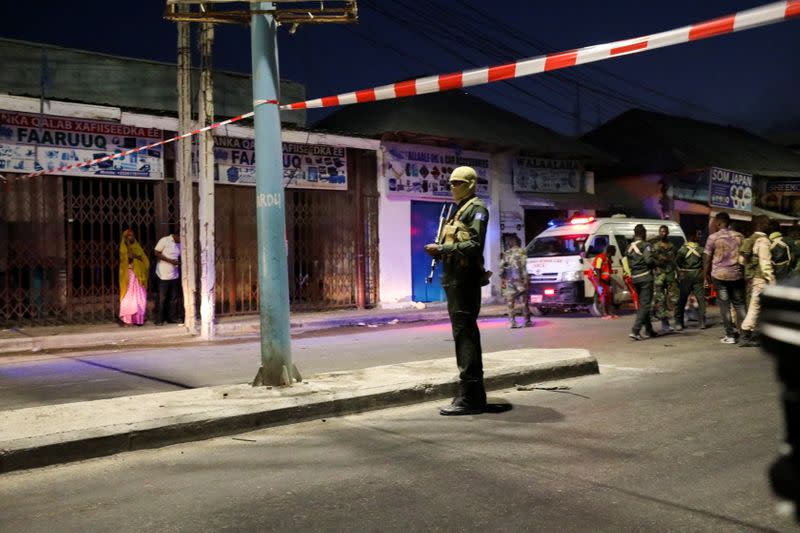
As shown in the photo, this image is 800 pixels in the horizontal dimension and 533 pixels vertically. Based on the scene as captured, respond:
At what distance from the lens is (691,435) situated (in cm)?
466


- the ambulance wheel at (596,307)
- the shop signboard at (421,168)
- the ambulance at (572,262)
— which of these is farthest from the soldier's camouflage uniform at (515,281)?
the shop signboard at (421,168)

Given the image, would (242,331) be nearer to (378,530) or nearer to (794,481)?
(378,530)

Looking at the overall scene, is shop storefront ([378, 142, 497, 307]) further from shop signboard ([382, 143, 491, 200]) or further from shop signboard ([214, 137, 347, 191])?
shop signboard ([214, 137, 347, 191])

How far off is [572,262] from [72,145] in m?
9.67

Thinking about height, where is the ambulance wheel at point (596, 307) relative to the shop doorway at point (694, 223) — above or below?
below

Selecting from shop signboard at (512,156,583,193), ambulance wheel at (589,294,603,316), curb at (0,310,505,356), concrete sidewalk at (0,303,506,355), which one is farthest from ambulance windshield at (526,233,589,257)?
shop signboard at (512,156,583,193)

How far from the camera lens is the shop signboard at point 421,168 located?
16844mm

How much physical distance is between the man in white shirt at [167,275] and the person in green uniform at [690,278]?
8.60 m

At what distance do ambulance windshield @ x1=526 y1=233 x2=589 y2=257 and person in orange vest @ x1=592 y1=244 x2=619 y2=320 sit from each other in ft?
1.76

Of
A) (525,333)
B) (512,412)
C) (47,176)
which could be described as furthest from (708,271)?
(47,176)

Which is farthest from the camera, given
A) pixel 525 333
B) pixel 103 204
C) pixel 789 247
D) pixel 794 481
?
pixel 103 204

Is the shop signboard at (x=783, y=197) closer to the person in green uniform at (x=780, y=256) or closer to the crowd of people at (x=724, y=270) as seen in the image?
the crowd of people at (x=724, y=270)

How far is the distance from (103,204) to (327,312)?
200 inches

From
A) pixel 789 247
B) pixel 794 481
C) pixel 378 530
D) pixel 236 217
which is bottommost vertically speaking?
pixel 378 530
